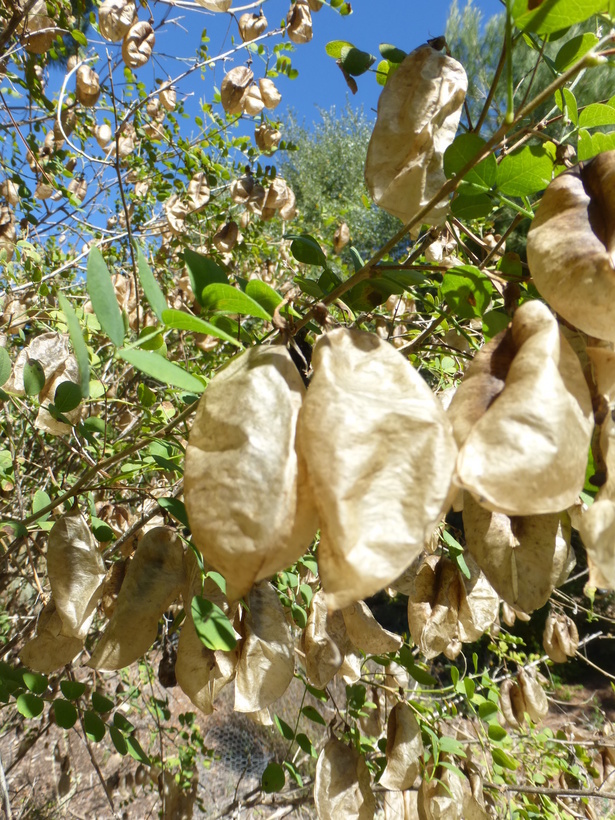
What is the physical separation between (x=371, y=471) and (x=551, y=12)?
1.48 ft

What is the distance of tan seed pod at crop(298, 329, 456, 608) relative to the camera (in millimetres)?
341

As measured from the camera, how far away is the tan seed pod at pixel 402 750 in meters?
1.23

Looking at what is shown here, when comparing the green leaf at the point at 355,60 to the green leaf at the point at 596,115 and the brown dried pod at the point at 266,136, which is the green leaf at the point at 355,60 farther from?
the brown dried pod at the point at 266,136

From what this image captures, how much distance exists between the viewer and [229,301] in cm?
56

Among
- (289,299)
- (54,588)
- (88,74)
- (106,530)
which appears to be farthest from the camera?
(88,74)

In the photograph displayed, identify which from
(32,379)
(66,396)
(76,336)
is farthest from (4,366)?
(76,336)

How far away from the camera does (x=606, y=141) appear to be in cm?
62

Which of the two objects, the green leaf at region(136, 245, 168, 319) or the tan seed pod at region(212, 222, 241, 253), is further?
the tan seed pod at region(212, 222, 241, 253)

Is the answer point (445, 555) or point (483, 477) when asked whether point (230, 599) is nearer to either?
point (483, 477)

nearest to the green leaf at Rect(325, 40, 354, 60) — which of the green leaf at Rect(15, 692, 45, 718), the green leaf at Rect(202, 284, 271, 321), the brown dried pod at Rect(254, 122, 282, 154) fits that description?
the green leaf at Rect(202, 284, 271, 321)

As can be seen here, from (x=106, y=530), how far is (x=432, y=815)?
100 cm

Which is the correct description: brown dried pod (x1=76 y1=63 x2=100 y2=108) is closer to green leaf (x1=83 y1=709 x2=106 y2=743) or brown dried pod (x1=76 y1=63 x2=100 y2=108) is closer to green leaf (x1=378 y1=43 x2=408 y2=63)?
green leaf (x1=378 y1=43 x2=408 y2=63)

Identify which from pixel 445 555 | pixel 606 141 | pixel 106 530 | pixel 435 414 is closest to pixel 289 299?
pixel 435 414

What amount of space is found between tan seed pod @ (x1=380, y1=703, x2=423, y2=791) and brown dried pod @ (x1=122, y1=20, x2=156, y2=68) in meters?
2.43
